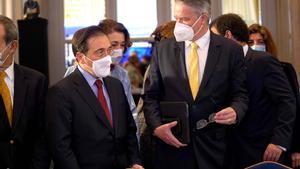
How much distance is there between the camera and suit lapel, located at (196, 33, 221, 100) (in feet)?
7.79

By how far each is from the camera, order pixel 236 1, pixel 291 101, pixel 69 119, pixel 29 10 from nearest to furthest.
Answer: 1. pixel 69 119
2. pixel 291 101
3. pixel 29 10
4. pixel 236 1

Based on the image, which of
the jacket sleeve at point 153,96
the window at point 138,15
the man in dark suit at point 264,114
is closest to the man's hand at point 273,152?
the man in dark suit at point 264,114

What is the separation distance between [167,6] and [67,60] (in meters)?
1.70

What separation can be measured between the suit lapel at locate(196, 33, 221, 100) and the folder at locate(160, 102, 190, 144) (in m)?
0.12

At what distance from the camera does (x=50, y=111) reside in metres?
2.24

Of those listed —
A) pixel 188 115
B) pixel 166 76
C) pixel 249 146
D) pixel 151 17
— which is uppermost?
pixel 151 17

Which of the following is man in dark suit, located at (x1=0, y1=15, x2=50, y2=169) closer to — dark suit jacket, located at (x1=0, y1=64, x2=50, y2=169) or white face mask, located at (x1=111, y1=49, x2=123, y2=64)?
dark suit jacket, located at (x1=0, y1=64, x2=50, y2=169)

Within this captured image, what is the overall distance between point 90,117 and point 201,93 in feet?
1.86

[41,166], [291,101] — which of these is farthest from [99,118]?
[291,101]

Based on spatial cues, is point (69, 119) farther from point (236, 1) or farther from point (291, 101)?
point (236, 1)

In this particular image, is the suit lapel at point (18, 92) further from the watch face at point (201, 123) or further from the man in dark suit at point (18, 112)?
the watch face at point (201, 123)

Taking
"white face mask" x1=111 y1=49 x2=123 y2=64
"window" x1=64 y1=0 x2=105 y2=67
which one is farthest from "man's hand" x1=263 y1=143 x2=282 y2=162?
"window" x1=64 y1=0 x2=105 y2=67

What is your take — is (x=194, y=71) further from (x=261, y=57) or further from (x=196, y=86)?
(x=261, y=57)

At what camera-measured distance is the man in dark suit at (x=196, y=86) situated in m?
2.37
